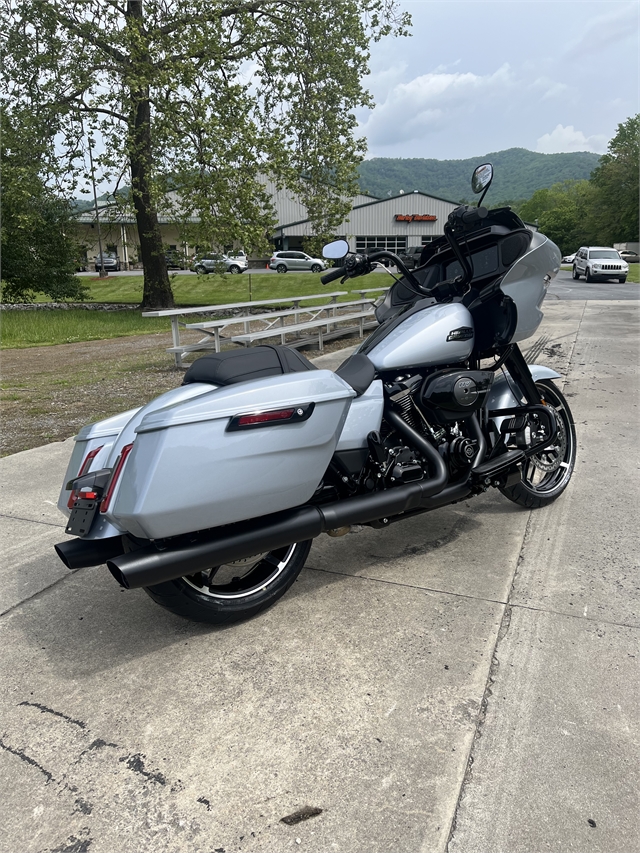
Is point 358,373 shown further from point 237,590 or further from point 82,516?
point 82,516

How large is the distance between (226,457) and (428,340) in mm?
1267

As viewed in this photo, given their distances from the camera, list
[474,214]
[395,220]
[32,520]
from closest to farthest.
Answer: [474,214]
[32,520]
[395,220]

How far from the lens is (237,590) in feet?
9.03

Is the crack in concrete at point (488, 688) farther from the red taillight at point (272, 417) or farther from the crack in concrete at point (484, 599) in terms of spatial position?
the red taillight at point (272, 417)

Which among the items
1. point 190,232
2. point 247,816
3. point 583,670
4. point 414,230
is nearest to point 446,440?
point 583,670

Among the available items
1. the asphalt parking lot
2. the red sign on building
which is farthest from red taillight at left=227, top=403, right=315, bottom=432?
the red sign on building

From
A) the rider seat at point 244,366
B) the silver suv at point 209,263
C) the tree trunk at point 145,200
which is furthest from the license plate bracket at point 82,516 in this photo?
the silver suv at point 209,263

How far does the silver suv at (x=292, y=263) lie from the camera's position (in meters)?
46.2

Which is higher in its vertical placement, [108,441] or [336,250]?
[336,250]

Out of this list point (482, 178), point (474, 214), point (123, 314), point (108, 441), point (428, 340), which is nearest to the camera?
point (108, 441)

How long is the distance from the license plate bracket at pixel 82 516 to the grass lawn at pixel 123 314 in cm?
1136

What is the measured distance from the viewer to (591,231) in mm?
79250

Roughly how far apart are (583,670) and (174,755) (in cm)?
153

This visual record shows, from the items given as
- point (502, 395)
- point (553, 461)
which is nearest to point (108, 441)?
point (502, 395)
